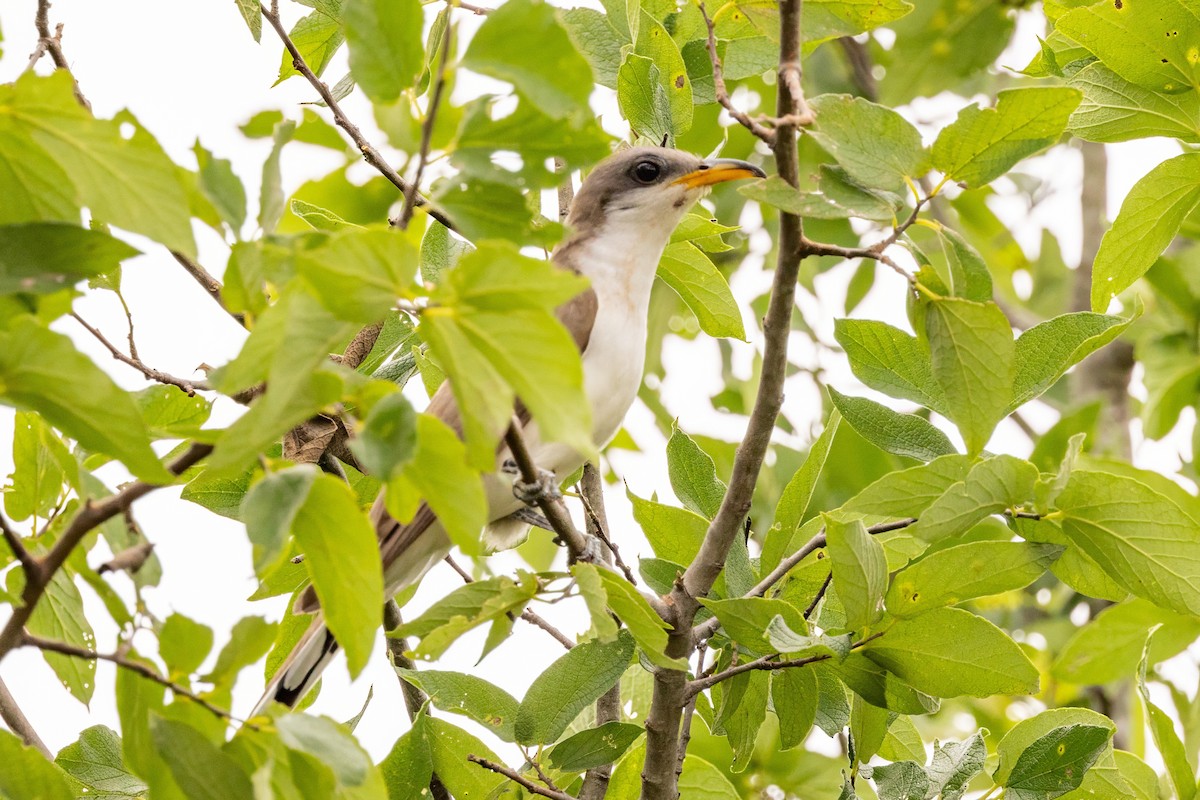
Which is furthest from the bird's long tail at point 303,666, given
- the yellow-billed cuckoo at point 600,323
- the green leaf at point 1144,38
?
the green leaf at point 1144,38

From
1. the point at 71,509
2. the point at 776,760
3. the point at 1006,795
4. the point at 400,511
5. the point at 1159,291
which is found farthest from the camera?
the point at 1159,291

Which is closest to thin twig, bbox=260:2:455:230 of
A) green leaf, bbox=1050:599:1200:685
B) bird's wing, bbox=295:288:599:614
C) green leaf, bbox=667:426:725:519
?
bird's wing, bbox=295:288:599:614

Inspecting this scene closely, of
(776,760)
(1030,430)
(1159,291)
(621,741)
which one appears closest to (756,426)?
(621,741)

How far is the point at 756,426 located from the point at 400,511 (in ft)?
3.47

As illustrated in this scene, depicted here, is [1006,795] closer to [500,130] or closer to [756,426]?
[756,426]

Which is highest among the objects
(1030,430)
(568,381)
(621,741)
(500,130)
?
(500,130)

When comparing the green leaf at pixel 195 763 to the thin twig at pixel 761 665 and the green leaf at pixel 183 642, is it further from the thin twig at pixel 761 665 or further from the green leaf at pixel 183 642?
the thin twig at pixel 761 665

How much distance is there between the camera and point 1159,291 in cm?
684

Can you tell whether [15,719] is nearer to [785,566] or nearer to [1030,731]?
[785,566]

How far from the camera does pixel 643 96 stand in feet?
11.1

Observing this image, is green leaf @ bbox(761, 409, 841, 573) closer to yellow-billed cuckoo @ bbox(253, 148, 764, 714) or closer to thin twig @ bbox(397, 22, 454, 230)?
yellow-billed cuckoo @ bbox(253, 148, 764, 714)

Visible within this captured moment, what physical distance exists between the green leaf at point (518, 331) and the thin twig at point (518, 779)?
172cm

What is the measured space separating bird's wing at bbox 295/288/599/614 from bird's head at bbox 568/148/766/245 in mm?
637

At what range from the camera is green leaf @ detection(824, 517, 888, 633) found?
2.72 metres
